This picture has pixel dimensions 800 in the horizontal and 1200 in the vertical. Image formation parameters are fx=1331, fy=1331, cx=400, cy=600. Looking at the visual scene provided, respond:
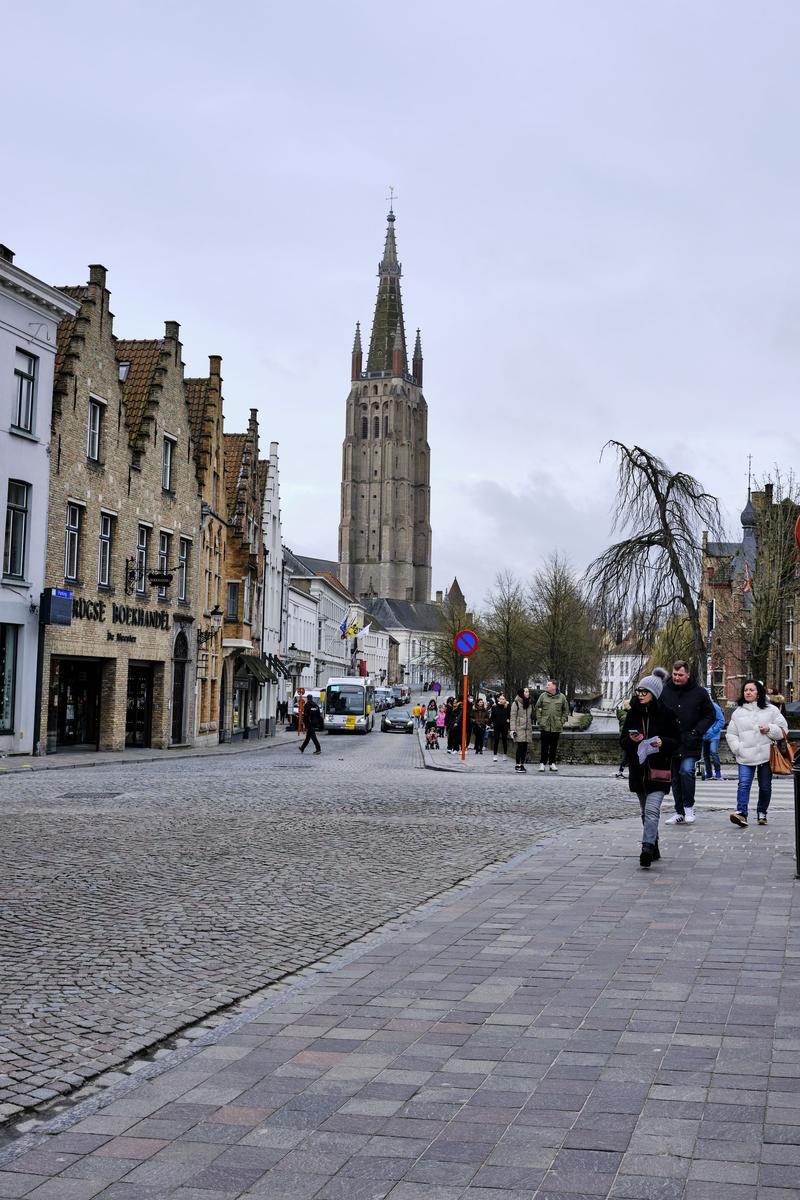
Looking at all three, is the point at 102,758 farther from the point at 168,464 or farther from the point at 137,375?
the point at 137,375

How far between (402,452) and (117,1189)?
17538cm

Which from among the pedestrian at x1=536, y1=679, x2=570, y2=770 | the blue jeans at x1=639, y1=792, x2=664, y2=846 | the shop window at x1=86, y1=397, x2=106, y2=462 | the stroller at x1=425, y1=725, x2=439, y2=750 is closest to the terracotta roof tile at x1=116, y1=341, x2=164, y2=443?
the shop window at x1=86, y1=397, x2=106, y2=462

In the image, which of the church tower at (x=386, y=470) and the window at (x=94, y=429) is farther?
the church tower at (x=386, y=470)

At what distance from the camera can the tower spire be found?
18300cm

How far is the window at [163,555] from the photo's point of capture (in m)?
40.2

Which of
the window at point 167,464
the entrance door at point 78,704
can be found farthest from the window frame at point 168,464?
the entrance door at point 78,704

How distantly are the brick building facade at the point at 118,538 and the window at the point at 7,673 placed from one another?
4.33ft

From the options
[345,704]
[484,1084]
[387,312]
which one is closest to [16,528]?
[484,1084]

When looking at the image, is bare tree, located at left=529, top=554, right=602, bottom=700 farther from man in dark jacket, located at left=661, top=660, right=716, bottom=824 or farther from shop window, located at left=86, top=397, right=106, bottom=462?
man in dark jacket, located at left=661, top=660, right=716, bottom=824

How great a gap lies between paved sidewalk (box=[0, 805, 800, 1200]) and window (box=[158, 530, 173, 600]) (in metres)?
32.4

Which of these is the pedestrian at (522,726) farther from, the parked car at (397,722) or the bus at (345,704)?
the parked car at (397,722)

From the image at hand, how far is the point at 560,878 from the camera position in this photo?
11.1 meters

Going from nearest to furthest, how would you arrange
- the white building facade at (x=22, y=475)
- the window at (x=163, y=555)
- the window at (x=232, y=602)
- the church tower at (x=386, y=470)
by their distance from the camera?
1. the white building facade at (x=22, y=475)
2. the window at (x=163, y=555)
3. the window at (x=232, y=602)
4. the church tower at (x=386, y=470)

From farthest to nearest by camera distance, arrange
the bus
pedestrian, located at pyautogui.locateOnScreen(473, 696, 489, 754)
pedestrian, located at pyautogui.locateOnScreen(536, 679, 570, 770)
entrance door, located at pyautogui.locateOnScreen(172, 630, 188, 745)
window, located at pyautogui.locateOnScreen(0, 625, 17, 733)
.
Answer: the bus < entrance door, located at pyautogui.locateOnScreen(172, 630, 188, 745) < pedestrian, located at pyautogui.locateOnScreen(473, 696, 489, 754) < window, located at pyautogui.locateOnScreen(0, 625, 17, 733) < pedestrian, located at pyautogui.locateOnScreen(536, 679, 570, 770)
